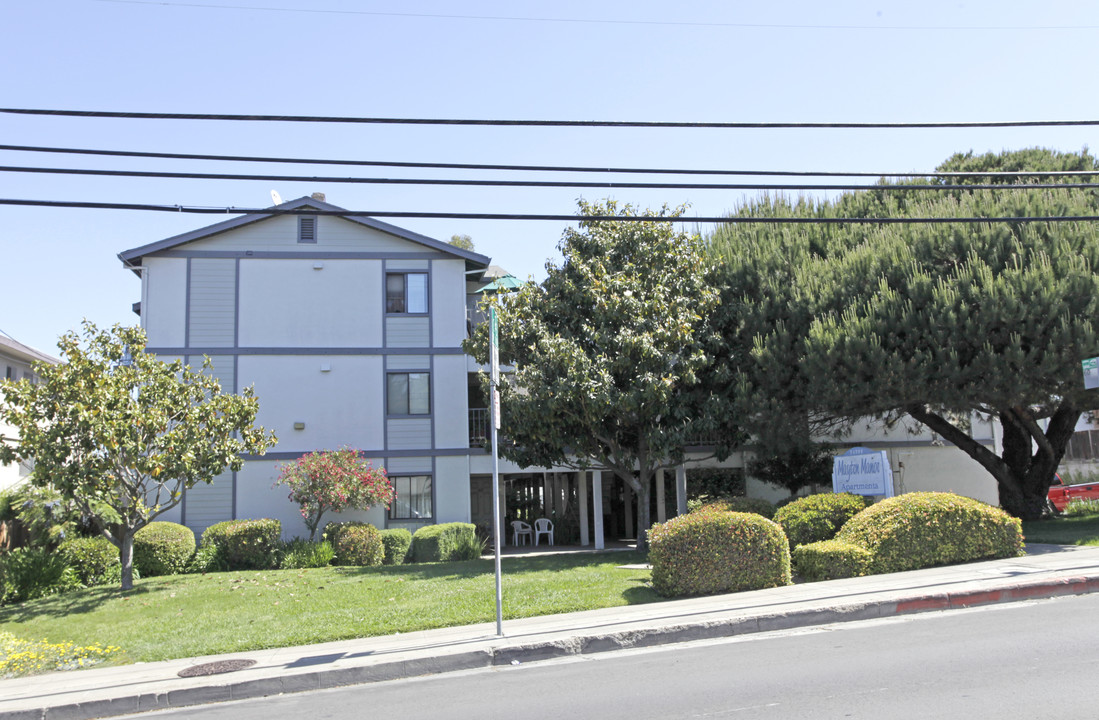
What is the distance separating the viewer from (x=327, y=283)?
76.1 feet

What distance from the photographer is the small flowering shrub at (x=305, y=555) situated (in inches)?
756

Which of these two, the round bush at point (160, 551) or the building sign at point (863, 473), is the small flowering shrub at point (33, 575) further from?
the building sign at point (863, 473)

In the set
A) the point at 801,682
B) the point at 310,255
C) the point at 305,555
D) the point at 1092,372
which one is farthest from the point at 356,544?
the point at 1092,372

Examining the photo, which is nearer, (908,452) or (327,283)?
(327,283)

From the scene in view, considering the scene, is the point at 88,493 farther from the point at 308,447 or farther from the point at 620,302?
the point at 620,302

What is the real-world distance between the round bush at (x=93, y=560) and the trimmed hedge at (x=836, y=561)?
14214 millimetres

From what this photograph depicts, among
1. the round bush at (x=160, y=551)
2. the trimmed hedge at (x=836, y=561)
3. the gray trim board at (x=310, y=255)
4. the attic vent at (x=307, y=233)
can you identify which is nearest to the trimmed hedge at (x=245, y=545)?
the round bush at (x=160, y=551)

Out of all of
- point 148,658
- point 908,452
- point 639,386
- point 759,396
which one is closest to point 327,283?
point 639,386

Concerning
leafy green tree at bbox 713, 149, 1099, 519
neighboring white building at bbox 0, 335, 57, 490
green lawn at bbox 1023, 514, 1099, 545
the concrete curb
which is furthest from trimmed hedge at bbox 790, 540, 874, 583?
neighboring white building at bbox 0, 335, 57, 490

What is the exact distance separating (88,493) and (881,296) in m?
16.4

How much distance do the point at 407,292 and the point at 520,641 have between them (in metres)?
15.6

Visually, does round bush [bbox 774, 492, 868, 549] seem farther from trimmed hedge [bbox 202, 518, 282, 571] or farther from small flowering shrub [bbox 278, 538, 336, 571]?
trimmed hedge [bbox 202, 518, 282, 571]

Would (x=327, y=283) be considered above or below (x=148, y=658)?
above

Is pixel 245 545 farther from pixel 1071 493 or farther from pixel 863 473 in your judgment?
pixel 1071 493
